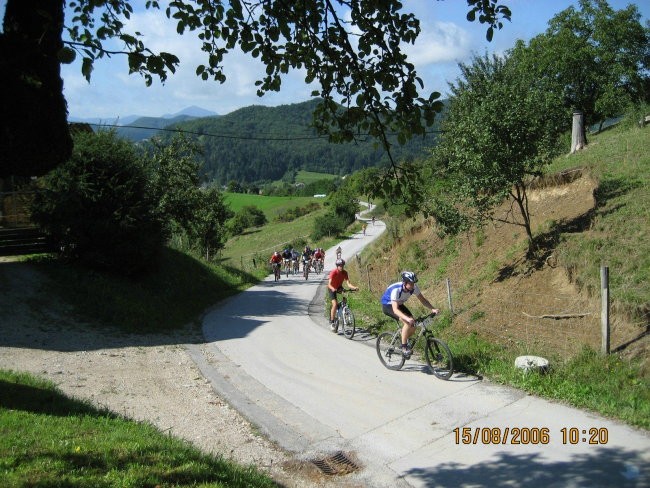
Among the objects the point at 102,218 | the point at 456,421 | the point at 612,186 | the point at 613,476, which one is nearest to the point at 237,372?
the point at 456,421

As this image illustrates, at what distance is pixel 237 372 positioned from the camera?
9.42 m

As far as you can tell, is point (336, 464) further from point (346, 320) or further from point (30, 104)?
point (30, 104)

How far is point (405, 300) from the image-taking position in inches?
340

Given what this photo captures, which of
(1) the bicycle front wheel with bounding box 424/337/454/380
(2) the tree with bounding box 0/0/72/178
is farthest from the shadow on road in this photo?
(2) the tree with bounding box 0/0/72/178

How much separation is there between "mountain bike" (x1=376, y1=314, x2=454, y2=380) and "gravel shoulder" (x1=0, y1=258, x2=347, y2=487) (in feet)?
9.66

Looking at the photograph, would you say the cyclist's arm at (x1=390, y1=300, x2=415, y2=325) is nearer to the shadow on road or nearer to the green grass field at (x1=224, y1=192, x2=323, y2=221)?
the shadow on road

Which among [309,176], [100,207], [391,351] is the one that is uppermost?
[309,176]

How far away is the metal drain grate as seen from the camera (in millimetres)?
5262

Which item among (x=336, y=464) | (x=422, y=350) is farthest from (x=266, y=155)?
(x=336, y=464)

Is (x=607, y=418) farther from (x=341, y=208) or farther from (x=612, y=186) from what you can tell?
(x=341, y=208)

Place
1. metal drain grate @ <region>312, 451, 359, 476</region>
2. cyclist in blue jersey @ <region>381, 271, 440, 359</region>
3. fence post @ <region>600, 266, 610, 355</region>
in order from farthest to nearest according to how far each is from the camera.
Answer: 1. cyclist in blue jersey @ <region>381, 271, 440, 359</region>
2. fence post @ <region>600, 266, 610, 355</region>
3. metal drain grate @ <region>312, 451, 359, 476</region>

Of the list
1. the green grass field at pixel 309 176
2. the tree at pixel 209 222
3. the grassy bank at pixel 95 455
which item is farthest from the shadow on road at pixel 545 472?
the green grass field at pixel 309 176

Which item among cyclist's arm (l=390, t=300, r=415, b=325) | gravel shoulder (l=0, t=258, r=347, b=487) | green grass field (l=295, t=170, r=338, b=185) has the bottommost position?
gravel shoulder (l=0, t=258, r=347, b=487)
